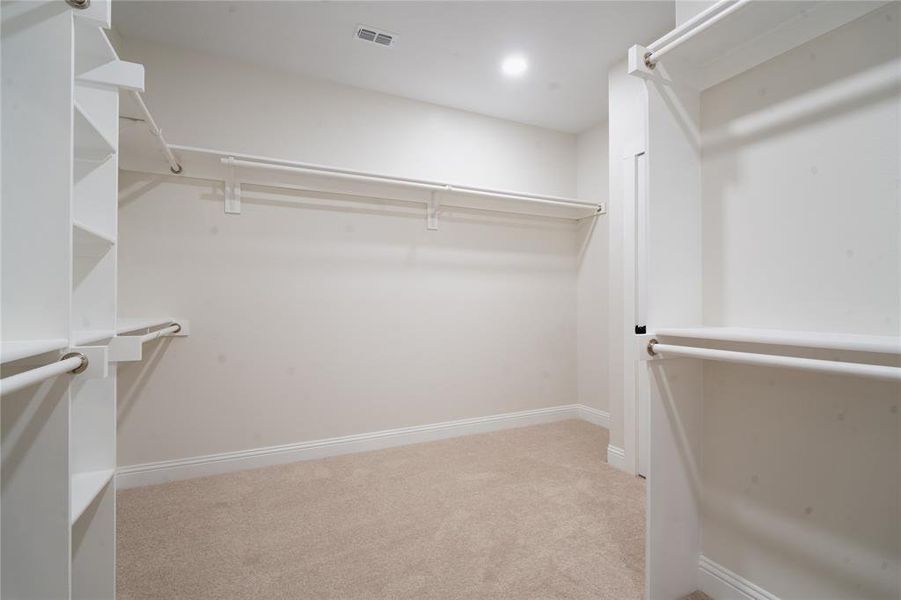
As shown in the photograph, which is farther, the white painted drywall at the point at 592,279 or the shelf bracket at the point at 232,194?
the white painted drywall at the point at 592,279

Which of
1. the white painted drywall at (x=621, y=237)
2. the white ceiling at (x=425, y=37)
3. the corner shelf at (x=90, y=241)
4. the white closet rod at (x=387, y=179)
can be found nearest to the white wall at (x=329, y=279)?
the white ceiling at (x=425, y=37)

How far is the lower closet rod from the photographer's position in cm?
84

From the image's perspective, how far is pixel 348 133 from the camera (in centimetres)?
274

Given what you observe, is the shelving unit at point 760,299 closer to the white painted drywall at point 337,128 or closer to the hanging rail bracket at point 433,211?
the hanging rail bracket at point 433,211

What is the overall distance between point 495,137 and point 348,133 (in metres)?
1.17

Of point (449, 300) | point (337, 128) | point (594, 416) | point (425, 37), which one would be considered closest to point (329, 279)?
point (449, 300)

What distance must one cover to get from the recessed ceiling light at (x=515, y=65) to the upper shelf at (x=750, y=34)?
51.4 inches

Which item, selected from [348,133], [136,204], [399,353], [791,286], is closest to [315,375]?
[399,353]

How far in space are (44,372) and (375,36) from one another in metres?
2.20

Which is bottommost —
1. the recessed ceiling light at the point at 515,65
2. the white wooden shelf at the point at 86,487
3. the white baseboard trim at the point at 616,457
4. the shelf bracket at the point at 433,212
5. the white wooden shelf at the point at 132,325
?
the white baseboard trim at the point at 616,457

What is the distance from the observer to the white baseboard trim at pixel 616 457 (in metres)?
2.45

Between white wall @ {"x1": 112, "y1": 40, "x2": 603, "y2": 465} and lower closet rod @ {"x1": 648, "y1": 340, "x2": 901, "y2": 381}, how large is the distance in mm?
1885

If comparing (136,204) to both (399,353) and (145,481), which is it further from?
(399,353)

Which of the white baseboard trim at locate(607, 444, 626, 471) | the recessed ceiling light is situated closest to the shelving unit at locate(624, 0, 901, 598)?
the white baseboard trim at locate(607, 444, 626, 471)
